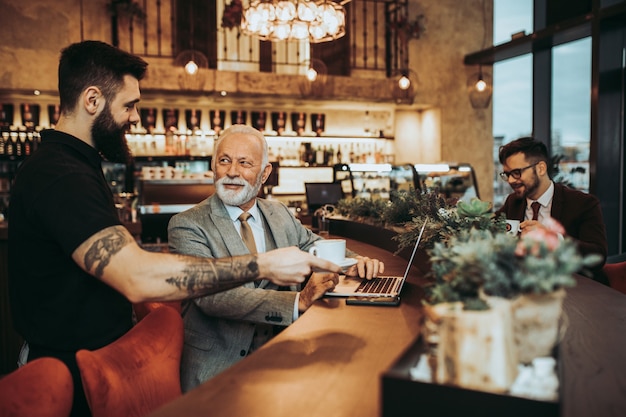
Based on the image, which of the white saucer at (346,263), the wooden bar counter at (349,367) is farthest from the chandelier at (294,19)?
the wooden bar counter at (349,367)

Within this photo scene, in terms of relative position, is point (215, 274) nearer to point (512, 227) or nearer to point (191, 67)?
point (512, 227)

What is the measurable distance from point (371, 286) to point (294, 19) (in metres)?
3.58

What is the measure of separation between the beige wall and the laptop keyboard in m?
6.05

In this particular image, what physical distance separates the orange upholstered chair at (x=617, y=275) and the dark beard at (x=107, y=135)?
8.18 feet

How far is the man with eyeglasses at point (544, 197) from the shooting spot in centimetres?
325

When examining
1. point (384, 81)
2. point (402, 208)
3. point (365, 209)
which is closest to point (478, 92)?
point (384, 81)

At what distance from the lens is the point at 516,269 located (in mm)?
956

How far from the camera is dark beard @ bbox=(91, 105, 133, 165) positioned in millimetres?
1880

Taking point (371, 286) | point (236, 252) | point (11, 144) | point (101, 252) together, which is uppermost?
point (11, 144)

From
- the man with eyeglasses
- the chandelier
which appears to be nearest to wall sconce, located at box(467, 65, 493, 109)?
the chandelier

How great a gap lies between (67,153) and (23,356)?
680mm

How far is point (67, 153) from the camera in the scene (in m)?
1.77

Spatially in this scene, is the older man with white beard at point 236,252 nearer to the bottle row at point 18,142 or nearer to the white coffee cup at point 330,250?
the white coffee cup at point 330,250

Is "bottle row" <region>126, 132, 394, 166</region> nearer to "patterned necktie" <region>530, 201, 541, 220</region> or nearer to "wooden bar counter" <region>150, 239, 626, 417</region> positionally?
"patterned necktie" <region>530, 201, 541, 220</region>
